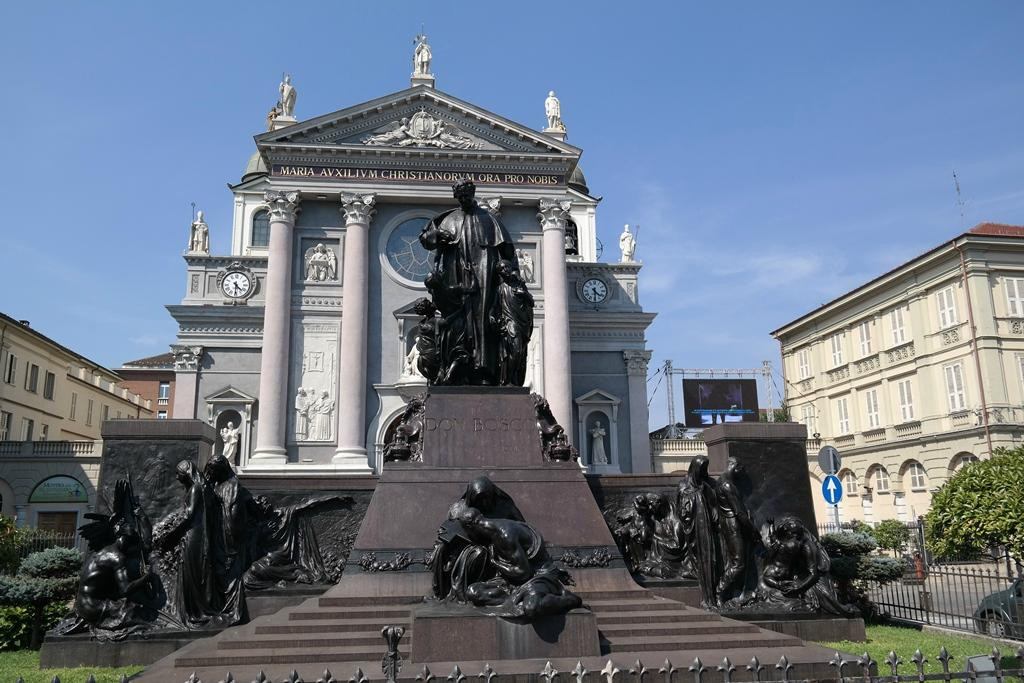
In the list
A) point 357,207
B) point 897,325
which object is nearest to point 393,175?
point 357,207

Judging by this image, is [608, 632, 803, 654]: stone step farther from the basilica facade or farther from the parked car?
the basilica facade

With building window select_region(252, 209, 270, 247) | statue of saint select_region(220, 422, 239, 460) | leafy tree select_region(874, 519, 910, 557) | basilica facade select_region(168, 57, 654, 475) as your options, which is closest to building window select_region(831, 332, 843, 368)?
basilica facade select_region(168, 57, 654, 475)

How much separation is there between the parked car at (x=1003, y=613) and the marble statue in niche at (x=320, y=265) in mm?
26421

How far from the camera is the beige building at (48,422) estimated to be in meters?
36.7

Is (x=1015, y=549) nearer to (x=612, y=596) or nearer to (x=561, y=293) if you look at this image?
(x=612, y=596)

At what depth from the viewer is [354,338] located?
31.1m

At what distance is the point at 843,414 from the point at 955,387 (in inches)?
372

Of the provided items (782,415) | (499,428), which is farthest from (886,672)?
(782,415)

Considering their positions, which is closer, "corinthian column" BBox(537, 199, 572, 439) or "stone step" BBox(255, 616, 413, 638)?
"stone step" BBox(255, 616, 413, 638)

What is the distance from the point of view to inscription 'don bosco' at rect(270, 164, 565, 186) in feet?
107

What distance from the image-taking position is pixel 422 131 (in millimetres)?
33906

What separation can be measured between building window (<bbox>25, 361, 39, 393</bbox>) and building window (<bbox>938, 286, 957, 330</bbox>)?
1857 inches

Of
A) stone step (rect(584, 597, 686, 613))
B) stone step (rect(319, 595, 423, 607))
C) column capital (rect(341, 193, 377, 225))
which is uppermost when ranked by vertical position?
column capital (rect(341, 193, 377, 225))

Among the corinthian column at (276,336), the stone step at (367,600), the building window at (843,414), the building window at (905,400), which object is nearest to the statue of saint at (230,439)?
the corinthian column at (276,336)
